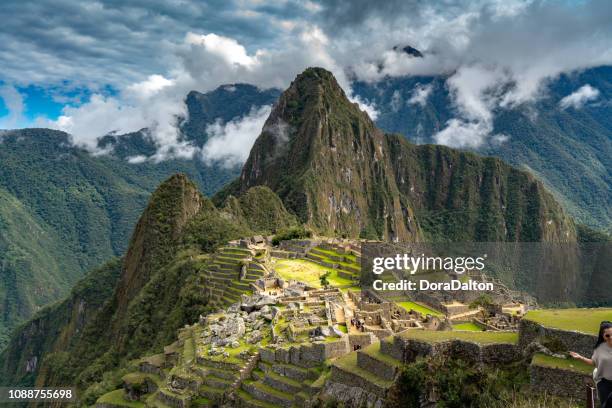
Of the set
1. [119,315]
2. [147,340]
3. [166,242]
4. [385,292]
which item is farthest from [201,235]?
[385,292]

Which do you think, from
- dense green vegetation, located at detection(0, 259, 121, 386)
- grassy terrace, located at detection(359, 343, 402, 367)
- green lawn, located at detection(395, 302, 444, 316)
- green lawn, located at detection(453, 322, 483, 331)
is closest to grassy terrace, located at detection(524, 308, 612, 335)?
grassy terrace, located at detection(359, 343, 402, 367)

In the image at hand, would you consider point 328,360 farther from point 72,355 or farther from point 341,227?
point 341,227

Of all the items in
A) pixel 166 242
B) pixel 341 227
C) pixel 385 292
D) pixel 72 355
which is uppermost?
pixel 341 227

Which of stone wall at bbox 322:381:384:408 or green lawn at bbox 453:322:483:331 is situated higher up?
green lawn at bbox 453:322:483:331

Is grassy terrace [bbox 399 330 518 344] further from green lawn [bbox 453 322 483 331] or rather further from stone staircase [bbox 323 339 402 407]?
green lawn [bbox 453 322 483 331]

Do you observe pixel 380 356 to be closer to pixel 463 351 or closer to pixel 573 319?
pixel 463 351

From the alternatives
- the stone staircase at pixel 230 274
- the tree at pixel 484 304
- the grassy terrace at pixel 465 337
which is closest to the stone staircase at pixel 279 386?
the grassy terrace at pixel 465 337

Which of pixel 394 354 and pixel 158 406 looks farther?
pixel 158 406
